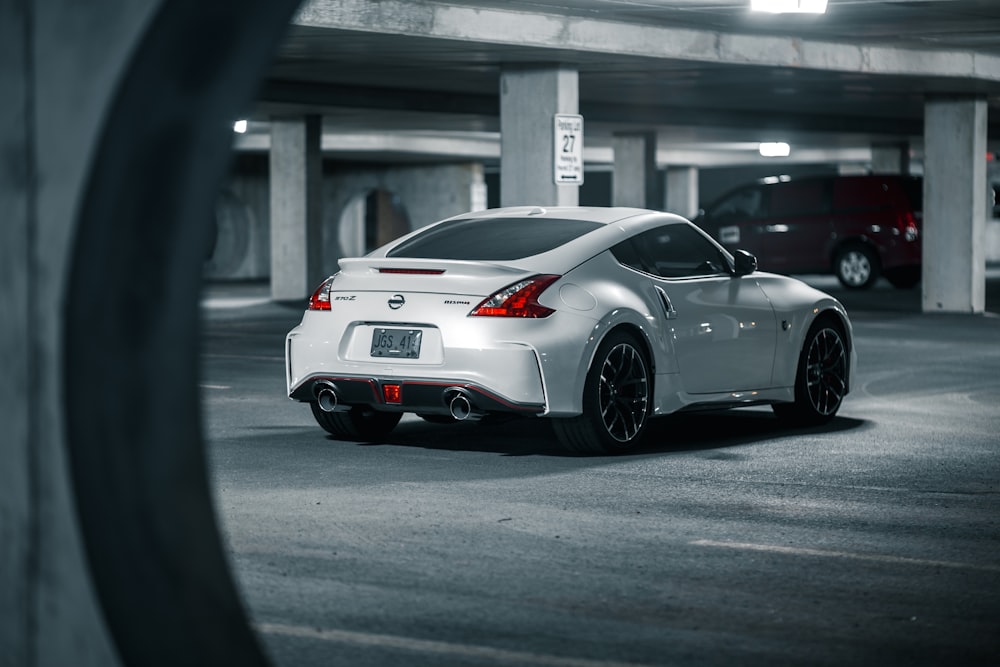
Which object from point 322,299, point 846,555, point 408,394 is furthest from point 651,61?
point 846,555

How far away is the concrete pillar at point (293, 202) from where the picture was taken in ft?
89.8

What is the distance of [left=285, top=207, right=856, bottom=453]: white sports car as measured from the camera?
28.0 feet

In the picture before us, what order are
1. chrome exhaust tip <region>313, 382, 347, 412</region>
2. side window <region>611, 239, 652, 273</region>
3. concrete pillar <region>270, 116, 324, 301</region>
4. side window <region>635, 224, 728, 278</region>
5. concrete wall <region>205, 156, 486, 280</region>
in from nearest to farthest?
chrome exhaust tip <region>313, 382, 347, 412</region>, side window <region>611, 239, 652, 273</region>, side window <region>635, 224, 728, 278</region>, concrete pillar <region>270, 116, 324, 301</region>, concrete wall <region>205, 156, 486, 280</region>

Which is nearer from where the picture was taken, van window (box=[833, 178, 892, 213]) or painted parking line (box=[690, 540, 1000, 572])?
painted parking line (box=[690, 540, 1000, 572])

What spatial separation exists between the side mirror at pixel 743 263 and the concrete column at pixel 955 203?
1316 centimetres

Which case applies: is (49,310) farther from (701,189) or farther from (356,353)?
(701,189)

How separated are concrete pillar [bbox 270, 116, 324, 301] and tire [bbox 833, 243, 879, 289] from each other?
917 centimetres

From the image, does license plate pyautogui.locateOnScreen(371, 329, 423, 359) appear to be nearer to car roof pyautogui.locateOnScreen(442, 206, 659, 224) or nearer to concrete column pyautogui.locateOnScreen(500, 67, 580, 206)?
car roof pyautogui.locateOnScreen(442, 206, 659, 224)

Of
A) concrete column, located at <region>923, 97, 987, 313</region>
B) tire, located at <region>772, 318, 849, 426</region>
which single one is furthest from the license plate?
concrete column, located at <region>923, 97, 987, 313</region>

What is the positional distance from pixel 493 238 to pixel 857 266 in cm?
2049

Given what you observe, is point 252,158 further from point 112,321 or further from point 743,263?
point 112,321

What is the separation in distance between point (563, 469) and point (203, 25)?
5.48m

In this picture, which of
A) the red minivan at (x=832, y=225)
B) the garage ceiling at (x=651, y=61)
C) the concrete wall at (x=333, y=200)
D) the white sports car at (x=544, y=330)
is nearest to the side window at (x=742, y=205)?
the red minivan at (x=832, y=225)

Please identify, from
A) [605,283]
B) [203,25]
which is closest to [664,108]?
[605,283]
